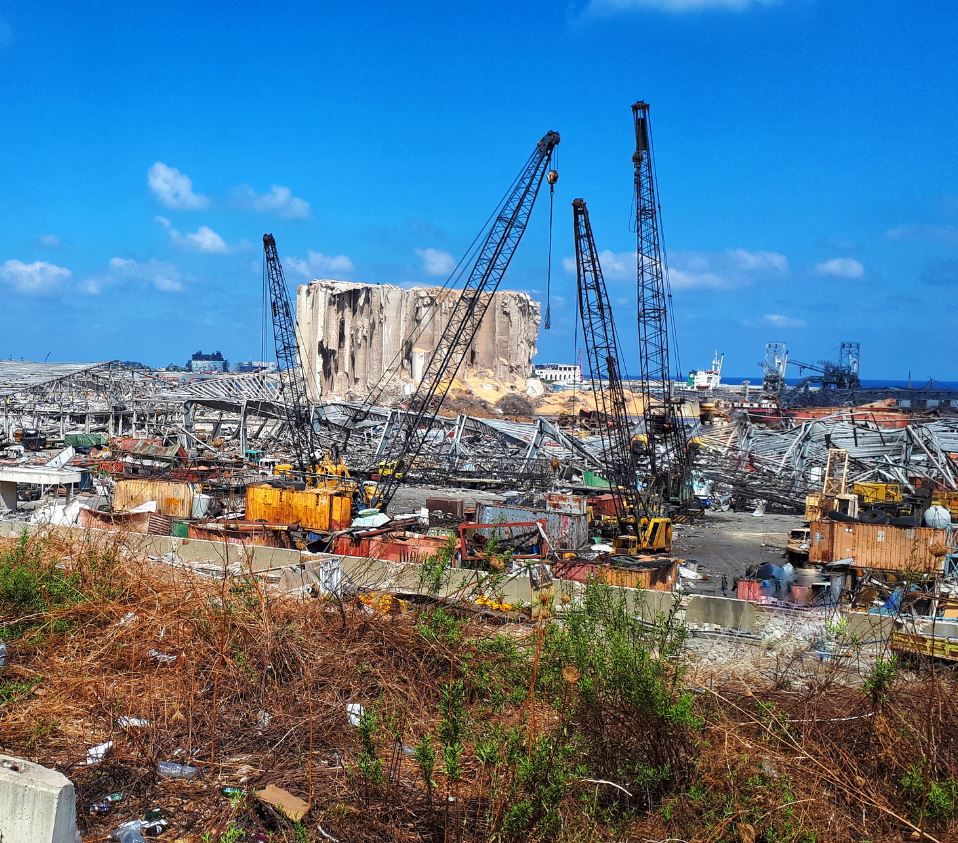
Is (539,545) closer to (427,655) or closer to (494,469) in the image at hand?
(427,655)

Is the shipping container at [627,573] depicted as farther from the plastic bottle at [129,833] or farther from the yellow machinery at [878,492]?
the yellow machinery at [878,492]

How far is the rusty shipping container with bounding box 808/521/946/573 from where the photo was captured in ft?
66.1

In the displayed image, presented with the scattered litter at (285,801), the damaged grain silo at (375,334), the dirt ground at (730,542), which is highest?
the damaged grain silo at (375,334)

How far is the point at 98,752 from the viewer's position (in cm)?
760

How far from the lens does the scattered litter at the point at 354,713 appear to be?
27.3 feet

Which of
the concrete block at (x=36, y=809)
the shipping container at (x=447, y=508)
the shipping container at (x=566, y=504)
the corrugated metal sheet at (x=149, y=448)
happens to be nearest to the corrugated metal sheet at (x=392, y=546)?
the shipping container at (x=447, y=508)

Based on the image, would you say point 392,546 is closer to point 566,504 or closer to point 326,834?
point 566,504

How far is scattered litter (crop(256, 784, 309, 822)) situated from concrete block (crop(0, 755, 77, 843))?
142cm

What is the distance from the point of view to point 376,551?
62.1 ft

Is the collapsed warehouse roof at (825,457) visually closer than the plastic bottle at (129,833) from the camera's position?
No

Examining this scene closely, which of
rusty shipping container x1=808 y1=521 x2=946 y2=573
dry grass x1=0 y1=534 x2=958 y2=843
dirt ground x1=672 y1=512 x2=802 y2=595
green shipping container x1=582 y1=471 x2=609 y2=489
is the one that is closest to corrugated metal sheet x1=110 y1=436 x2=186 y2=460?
green shipping container x1=582 y1=471 x2=609 y2=489

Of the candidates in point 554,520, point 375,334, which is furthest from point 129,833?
point 375,334

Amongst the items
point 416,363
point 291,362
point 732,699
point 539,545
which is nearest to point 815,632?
point 732,699

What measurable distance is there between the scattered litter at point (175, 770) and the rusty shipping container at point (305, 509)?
1599 cm
